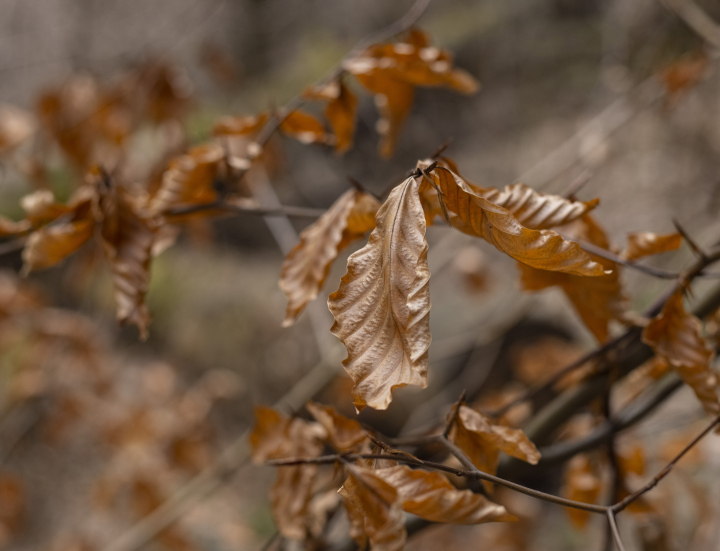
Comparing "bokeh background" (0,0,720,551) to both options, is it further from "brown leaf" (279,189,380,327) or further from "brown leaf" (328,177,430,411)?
"brown leaf" (328,177,430,411)

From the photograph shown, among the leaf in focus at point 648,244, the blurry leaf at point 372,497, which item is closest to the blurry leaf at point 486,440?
the blurry leaf at point 372,497

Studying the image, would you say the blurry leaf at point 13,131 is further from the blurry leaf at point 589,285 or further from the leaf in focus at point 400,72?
the blurry leaf at point 589,285

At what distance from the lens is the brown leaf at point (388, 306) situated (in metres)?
0.35

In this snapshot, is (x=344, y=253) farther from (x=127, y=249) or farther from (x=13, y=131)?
(x=127, y=249)

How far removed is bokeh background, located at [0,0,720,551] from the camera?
1.75 meters

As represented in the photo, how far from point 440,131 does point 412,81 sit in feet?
6.22

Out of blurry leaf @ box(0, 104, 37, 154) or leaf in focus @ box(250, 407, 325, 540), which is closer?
leaf in focus @ box(250, 407, 325, 540)

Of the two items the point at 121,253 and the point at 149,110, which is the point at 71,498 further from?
the point at 121,253

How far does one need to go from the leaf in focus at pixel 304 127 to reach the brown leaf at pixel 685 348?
1.54 feet

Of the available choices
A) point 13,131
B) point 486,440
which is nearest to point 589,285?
point 486,440

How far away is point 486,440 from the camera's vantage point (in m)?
0.48

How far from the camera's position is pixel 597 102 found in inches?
86.0

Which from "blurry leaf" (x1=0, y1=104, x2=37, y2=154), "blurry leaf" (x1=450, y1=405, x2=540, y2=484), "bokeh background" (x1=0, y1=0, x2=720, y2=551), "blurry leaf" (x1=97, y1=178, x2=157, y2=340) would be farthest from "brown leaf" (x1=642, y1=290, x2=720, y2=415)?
"blurry leaf" (x1=0, y1=104, x2=37, y2=154)

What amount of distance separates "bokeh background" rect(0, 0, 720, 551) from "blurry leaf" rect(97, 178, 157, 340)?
0.64 m
